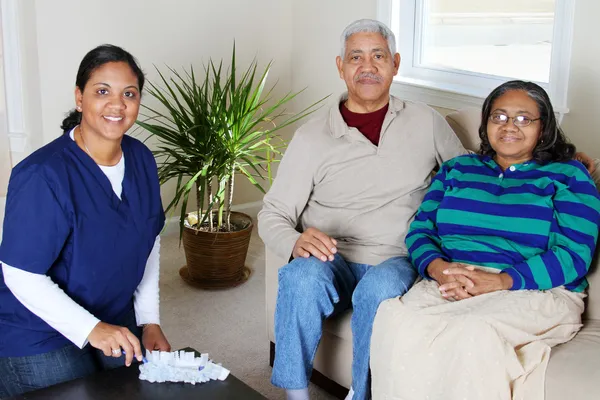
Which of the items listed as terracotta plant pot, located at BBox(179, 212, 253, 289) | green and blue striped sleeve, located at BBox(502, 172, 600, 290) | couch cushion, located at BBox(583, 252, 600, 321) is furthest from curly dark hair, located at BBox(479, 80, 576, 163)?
terracotta plant pot, located at BBox(179, 212, 253, 289)

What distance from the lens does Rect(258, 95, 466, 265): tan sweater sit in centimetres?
243

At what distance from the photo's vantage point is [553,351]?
6.39 feet

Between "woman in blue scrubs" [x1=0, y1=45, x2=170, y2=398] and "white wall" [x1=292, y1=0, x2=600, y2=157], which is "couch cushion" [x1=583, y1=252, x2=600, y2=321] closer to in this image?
"white wall" [x1=292, y1=0, x2=600, y2=157]

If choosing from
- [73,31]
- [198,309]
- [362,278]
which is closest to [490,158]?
[362,278]

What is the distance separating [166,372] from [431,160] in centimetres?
115

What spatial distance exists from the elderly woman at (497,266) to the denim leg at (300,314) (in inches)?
8.1

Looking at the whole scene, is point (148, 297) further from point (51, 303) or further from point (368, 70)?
point (368, 70)

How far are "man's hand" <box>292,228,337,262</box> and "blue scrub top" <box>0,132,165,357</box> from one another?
45 cm

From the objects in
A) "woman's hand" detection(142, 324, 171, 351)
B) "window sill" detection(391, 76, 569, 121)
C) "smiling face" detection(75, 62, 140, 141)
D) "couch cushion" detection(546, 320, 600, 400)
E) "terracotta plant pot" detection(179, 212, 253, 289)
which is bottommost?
"terracotta plant pot" detection(179, 212, 253, 289)

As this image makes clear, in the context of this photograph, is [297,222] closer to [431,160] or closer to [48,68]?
[431,160]

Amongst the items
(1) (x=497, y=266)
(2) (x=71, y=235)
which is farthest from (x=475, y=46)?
(2) (x=71, y=235)

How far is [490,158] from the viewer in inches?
91.7

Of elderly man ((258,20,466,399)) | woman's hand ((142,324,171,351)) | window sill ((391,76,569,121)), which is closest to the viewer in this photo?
woman's hand ((142,324,171,351))

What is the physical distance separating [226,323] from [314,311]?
37.9 inches
